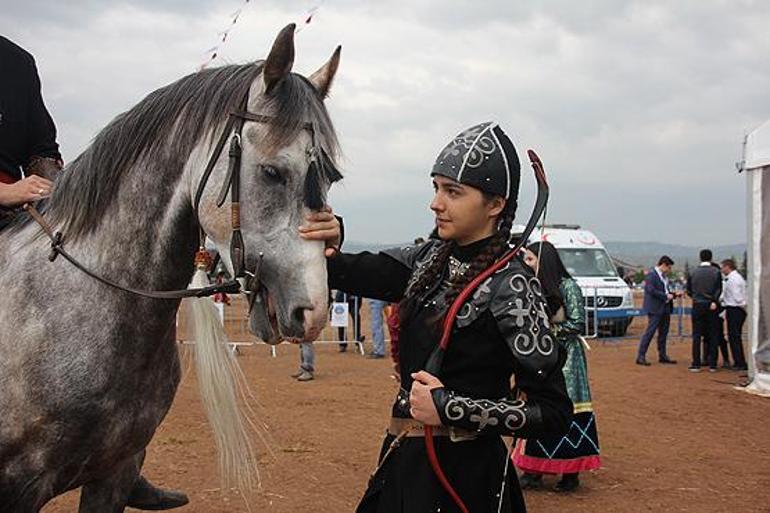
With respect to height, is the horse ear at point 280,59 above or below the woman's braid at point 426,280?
above

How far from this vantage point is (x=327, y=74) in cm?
263

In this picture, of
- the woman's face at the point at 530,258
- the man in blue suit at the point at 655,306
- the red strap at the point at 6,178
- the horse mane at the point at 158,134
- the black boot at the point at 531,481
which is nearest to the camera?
the horse mane at the point at 158,134

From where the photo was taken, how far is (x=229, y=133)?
2381 mm

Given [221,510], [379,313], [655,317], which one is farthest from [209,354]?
[655,317]

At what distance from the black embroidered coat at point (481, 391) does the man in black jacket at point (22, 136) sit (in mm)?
1709

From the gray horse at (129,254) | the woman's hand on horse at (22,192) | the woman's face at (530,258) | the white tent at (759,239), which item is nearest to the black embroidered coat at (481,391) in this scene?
the gray horse at (129,254)

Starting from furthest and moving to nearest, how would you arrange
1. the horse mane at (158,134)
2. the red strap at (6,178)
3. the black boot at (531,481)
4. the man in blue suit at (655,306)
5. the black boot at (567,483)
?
the man in blue suit at (655,306) < the black boot at (531,481) < the black boot at (567,483) < the red strap at (6,178) < the horse mane at (158,134)

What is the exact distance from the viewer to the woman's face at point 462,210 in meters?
2.24

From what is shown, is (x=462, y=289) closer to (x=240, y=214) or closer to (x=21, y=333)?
(x=240, y=214)

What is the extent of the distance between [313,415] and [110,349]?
6.74 meters

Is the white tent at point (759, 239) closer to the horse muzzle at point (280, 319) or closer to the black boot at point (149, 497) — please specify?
the black boot at point (149, 497)

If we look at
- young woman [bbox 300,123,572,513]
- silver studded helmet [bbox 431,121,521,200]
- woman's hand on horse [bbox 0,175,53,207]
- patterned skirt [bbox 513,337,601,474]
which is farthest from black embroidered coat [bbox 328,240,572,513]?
patterned skirt [bbox 513,337,601,474]

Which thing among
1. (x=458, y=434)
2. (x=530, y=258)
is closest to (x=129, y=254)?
(x=458, y=434)

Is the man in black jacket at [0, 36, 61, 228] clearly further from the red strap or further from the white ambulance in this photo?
the white ambulance
